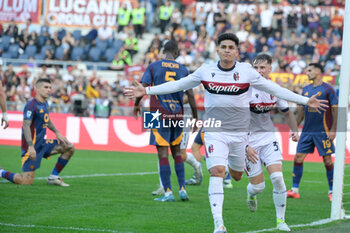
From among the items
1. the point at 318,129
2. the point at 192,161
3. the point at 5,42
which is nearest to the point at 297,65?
the point at 192,161

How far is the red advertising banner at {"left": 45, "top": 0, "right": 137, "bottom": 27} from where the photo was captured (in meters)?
29.2

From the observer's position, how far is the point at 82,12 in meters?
29.6

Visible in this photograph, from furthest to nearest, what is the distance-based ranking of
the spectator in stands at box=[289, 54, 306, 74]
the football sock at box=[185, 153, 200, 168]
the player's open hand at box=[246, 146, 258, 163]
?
1. the spectator in stands at box=[289, 54, 306, 74]
2. the football sock at box=[185, 153, 200, 168]
3. the player's open hand at box=[246, 146, 258, 163]

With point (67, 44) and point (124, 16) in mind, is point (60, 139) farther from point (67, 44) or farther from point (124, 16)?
point (124, 16)

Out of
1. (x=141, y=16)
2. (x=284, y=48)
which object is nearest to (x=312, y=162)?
(x=284, y=48)

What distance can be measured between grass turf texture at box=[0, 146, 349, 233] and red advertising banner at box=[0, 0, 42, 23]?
57.4ft

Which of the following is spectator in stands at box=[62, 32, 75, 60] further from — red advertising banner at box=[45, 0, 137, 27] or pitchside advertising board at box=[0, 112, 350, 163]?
pitchside advertising board at box=[0, 112, 350, 163]

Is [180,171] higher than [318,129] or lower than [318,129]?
lower

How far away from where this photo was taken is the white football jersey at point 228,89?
284 inches

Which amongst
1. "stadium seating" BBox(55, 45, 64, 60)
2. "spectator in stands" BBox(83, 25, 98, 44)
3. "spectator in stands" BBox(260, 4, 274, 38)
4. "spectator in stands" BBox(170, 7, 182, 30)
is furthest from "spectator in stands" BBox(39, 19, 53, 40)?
"spectator in stands" BBox(260, 4, 274, 38)

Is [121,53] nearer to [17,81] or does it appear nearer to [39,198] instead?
[17,81]

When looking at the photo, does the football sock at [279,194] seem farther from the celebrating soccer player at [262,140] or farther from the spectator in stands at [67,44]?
the spectator in stands at [67,44]

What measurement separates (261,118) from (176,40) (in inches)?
726

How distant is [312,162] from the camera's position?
18859 millimetres
